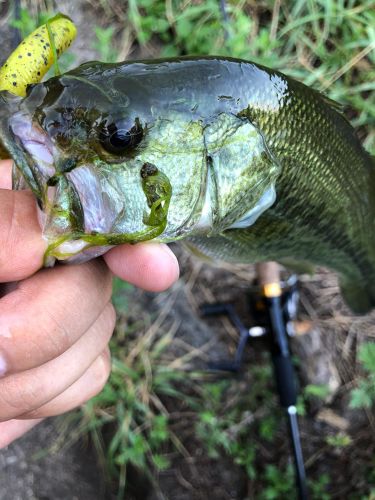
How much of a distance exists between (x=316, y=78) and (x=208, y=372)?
1.62 metres

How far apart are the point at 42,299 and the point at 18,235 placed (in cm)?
14

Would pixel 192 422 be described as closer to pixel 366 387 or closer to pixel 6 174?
pixel 366 387

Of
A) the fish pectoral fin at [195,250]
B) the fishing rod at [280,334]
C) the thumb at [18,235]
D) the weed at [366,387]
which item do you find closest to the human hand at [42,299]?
the thumb at [18,235]

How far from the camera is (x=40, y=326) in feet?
3.01

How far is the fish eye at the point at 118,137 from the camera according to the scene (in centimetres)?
90

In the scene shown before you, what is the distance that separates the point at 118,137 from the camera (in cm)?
91

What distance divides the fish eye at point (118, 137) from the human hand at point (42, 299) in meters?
0.18

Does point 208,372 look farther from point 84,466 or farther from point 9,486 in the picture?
point 9,486

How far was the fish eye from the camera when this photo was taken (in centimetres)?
90

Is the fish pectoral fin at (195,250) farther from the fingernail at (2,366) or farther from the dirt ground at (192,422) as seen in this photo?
the dirt ground at (192,422)

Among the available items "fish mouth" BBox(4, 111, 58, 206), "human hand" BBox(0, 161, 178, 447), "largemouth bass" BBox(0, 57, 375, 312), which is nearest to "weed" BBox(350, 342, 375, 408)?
"largemouth bass" BBox(0, 57, 375, 312)

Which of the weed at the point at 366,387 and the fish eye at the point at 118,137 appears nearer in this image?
the fish eye at the point at 118,137

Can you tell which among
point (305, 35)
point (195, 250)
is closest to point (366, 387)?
point (195, 250)

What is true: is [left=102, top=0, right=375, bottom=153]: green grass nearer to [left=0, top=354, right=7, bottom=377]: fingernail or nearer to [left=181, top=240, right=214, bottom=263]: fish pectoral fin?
[left=181, top=240, right=214, bottom=263]: fish pectoral fin
